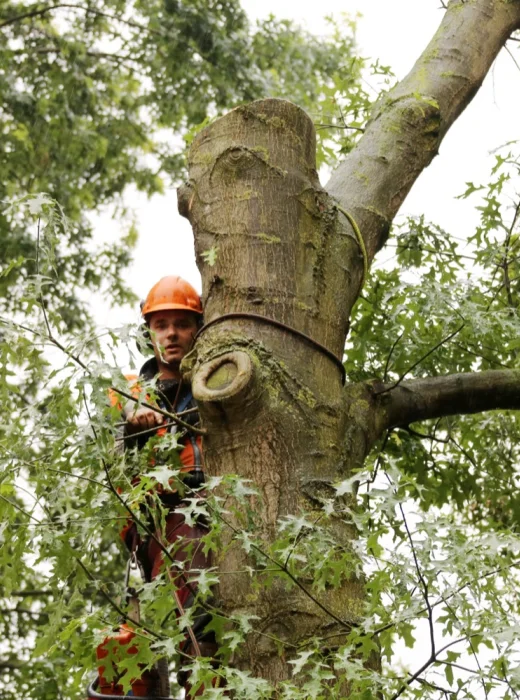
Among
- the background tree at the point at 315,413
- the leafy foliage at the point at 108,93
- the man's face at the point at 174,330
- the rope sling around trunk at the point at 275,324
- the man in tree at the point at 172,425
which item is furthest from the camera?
the leafy foliage at the point at 108,93

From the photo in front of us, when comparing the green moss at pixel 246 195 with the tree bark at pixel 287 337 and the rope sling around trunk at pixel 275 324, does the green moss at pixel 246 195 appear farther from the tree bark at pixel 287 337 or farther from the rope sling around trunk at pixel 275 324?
the rope sling around trunk at pixel 275 324

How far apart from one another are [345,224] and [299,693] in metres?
1.51

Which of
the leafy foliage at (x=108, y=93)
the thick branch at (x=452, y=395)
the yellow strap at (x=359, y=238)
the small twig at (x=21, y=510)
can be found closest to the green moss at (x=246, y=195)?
the yellow strap at (x=359, y=238)

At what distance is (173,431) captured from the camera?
302 centimetres

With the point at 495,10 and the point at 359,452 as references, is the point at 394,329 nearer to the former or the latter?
the point at 359,452

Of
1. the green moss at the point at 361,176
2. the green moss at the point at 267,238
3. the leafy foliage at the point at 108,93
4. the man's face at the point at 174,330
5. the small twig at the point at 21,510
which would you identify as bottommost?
the small twig at the point at 21,510

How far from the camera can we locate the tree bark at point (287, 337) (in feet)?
8.35

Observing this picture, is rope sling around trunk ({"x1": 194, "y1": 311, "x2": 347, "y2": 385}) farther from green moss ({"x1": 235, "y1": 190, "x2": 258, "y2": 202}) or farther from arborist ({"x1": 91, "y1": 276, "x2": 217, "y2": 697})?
green moss ({"x1": 235, "y1": 190, "x2": 258, "y2": 202})

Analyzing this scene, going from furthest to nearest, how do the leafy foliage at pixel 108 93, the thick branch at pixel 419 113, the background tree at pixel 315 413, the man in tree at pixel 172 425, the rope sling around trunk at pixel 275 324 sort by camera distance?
1. the leafy foliage at pixel 108 93
2. the thick branch at pixel 419 113
3. the rope sling around trunk at pixel 275 324
4. the man in tree at pixel 172 425
5. the background tree at pixel 315 413

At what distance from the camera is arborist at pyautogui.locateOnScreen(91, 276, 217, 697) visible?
2646 millimetres

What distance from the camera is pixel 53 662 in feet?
22.2

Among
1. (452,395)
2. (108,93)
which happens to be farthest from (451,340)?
(108,93)

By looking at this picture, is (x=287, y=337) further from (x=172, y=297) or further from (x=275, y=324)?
(x=172, y=297)

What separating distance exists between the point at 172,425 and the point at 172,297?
104 cm
